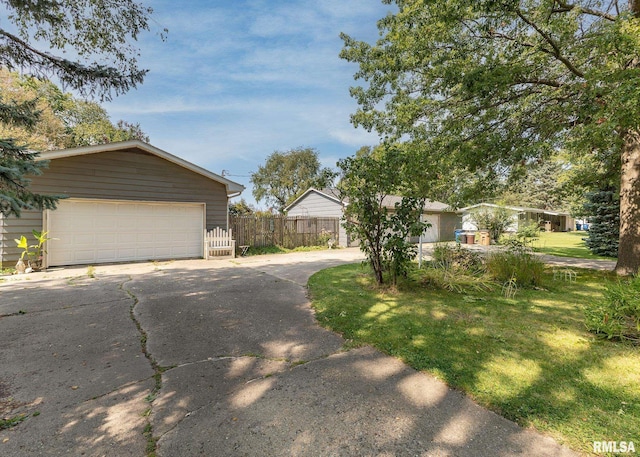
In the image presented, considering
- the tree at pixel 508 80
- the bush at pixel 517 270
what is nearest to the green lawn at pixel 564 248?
the bush at pixel 517 270

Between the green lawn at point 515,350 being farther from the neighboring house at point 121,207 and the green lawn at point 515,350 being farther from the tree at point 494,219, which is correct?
the tree at point 494,219

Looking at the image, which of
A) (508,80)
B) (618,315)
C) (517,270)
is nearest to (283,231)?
(517,270)

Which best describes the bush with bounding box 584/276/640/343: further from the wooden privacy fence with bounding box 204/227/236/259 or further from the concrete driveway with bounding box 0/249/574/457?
the wooden privacy fence with bounding box 204/227/236/259

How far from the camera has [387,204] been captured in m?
17.5

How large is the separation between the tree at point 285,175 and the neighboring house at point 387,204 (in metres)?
10.4

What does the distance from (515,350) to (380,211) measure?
123 inches

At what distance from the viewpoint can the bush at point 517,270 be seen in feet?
19.9

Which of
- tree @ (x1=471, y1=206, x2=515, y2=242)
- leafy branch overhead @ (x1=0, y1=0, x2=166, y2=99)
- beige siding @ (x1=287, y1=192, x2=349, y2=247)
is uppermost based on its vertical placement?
leafy branch overhead @ (x1=0, y1=0, x2=166, y2=99)

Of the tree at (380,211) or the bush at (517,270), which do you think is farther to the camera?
the bush at (517,270)

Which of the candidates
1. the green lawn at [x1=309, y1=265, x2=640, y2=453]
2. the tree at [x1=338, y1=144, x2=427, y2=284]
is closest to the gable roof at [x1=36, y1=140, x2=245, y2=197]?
the tree at [x1=338, y1=144, x2=427, y2=284]

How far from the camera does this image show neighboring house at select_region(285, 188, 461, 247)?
59.4 feet

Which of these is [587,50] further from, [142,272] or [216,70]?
[142,272]

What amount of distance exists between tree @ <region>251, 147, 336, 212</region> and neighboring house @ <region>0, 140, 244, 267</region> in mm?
21445

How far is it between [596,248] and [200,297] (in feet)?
53.9
